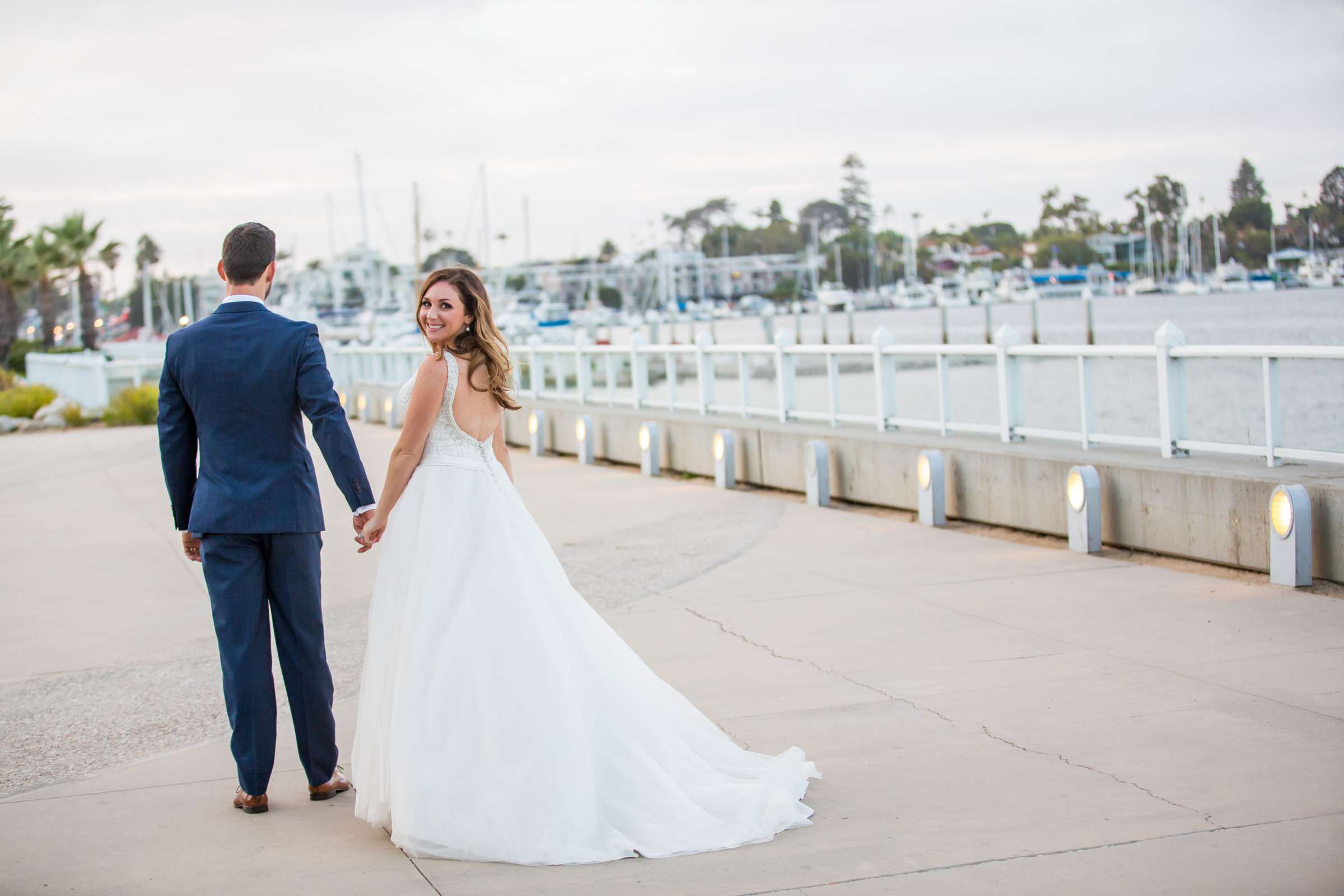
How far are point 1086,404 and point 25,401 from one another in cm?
3055

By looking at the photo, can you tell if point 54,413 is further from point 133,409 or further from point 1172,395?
point 1172,395

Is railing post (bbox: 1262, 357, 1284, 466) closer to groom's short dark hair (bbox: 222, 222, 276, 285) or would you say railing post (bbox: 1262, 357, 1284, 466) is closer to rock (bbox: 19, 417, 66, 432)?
groom's short dark hair (bbox: 222, 222, 276, 285)

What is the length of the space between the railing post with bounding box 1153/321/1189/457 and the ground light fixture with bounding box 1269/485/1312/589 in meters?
1.65

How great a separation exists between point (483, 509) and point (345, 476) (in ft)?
1.79

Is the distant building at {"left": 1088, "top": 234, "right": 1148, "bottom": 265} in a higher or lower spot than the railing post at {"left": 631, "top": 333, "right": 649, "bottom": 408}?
higher

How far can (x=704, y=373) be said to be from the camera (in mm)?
17453

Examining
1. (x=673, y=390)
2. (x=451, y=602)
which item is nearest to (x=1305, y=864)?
(x=451, y=602)

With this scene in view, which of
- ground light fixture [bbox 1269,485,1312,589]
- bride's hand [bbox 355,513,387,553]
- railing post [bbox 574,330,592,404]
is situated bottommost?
ground light fixture [bbox 1269,485,1312,589]

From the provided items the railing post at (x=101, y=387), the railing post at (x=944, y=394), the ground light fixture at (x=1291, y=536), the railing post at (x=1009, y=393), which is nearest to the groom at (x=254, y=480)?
the ground light fixture at (x=1291, y=536)

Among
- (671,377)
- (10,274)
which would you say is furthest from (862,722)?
(10,274)

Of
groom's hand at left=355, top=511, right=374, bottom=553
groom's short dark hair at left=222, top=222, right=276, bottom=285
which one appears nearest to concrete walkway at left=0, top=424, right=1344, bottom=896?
groom's hand at left=355, top=511, right=374, bottom=553

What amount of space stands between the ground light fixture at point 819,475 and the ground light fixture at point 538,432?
843 cm

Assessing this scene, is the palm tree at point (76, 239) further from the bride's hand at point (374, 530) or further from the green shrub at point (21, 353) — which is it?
the bride's hand at point (374, 530)

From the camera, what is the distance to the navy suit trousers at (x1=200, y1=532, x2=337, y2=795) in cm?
484
